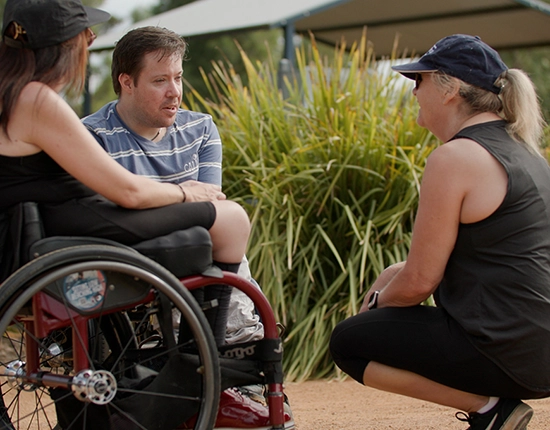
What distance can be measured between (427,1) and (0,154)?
787 cm

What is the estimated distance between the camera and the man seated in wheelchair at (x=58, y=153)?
2207 millimetres

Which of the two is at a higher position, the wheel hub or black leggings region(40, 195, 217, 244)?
black leggings region(40, 195, 217, 244)

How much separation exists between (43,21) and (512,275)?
1.63 m

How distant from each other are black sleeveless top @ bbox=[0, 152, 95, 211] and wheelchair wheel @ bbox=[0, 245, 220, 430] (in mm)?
231

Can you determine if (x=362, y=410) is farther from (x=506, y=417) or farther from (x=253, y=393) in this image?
(x=506, y=417)

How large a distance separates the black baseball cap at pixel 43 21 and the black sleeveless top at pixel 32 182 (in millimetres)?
333

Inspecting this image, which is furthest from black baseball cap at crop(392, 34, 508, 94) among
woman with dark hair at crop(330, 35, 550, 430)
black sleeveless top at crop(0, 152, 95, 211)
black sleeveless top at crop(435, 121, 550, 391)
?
black sleeveless top at crop(0, 152, 95, 211)

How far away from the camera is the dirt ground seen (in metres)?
3.35

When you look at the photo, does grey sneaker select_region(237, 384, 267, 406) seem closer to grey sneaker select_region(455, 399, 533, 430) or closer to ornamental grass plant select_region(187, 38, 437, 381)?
grey sneaker select_region(455, 399, 533, 430)

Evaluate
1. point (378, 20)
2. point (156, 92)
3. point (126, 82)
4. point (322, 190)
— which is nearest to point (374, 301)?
point (156, 92)

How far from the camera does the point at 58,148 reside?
2.21m

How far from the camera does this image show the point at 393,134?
5.14 meters

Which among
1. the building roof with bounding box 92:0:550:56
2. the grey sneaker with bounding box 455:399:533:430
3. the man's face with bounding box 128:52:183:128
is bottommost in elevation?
the grey sneaker with bounding box 455:399:533:430

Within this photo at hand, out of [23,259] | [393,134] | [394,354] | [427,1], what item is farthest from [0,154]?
[427,1]
